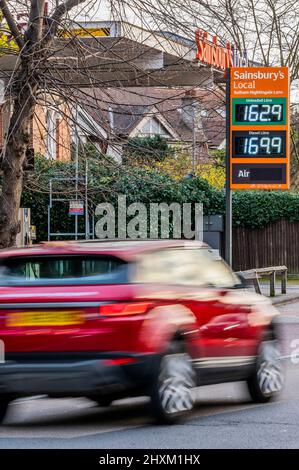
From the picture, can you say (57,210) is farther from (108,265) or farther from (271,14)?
(108,265)

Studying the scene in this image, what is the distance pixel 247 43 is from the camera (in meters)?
45.5

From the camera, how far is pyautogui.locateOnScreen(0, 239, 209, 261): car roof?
9.92m

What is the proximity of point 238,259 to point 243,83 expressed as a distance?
18.5 m

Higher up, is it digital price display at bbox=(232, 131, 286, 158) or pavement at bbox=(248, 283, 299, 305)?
digital price display at bbox=(232, 131, 286, 158)

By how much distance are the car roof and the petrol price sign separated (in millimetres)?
17912

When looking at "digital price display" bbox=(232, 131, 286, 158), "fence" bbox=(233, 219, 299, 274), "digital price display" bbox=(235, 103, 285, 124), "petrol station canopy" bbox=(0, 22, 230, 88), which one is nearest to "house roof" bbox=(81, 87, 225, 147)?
"petrol station canopy" bbox=(0, 22, 230, 88)

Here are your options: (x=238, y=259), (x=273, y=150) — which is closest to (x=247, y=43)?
(x=238, y=259)

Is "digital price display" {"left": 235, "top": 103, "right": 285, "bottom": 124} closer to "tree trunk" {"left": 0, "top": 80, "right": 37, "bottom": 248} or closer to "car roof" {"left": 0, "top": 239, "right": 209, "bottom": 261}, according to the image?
"tree trunk" {"left": 0, "top": 80, "right": 37, "bottom": 248}

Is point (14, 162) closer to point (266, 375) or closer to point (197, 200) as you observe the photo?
point (266, 375)

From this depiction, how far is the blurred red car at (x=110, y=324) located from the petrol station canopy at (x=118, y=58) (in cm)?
882

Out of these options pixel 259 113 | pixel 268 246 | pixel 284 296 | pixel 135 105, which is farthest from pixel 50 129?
pixel 268 246

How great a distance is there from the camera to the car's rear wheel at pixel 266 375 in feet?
36.6

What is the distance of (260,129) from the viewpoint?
2839cm
